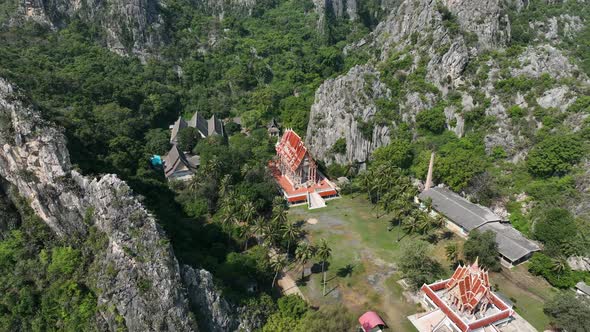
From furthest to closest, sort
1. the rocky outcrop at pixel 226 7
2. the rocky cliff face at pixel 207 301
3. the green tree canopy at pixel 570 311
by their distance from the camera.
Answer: the rocky outcrop at pixel 226 7 < the green tree canopy at pixel 570 311 < the rocky cliff face at pixel 207 301

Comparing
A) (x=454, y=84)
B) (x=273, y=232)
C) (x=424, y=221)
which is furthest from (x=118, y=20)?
(x=424, y=221)

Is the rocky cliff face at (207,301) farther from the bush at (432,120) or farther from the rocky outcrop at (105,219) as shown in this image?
the bush at (432,120)

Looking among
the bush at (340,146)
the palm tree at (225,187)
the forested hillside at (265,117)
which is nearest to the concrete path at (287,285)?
the forested hillside at (265,117)

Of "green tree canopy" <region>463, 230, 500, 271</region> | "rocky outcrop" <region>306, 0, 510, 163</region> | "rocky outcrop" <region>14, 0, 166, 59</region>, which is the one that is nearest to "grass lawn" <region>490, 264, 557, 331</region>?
"green tree canopy" <region>463, 230, 500, 271</region>

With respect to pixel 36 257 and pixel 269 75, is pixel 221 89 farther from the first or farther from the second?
pixel 36 257

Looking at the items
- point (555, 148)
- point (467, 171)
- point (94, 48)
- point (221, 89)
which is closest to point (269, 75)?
point (221, 89)

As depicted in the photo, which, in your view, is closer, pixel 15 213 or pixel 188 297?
pixel 188 297
